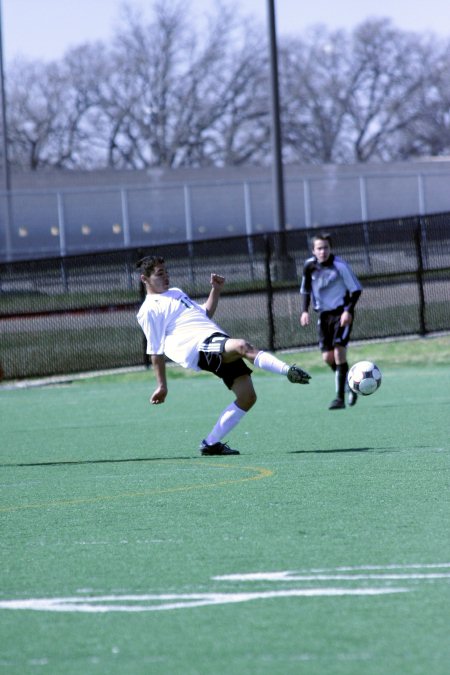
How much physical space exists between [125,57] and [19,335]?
166ft

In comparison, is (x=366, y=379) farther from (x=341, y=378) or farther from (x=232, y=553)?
(x=232, y=553)

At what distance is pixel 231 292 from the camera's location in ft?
77.7

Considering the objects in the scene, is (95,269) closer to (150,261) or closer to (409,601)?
(150,261)

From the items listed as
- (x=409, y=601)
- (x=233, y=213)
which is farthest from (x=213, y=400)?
(x=233, y=213)

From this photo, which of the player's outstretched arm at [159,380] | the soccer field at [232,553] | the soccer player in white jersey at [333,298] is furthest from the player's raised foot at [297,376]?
the soccer player in white jersey at [333,298]

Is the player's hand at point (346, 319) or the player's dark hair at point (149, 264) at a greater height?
the player's dark hair at point (149, 264)

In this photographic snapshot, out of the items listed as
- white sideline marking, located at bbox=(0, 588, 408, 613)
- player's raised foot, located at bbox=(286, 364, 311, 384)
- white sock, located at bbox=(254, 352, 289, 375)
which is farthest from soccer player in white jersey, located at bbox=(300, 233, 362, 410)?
white sideline marking, located at bbox=(0, 588, 408, 613)

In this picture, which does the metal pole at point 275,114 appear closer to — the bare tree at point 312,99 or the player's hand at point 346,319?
the player's hand at point 346,319

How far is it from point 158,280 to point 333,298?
4.65 m

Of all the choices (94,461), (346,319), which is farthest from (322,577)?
(346,319)

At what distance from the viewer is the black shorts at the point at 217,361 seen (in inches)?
422

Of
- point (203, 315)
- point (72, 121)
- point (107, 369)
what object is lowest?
point (107, 369)

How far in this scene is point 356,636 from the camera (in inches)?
187

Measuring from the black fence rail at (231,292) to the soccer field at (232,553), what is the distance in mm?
9302
